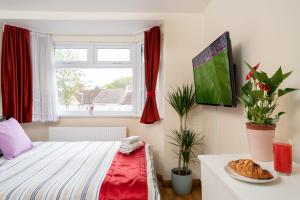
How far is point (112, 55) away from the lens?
366cm

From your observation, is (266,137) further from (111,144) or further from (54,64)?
(54,64)

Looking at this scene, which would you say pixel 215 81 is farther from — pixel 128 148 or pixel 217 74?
pixel 128 148

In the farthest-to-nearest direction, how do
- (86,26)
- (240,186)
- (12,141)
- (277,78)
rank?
1. (86,26)
2. (12,141)
3. (277,78)
4. (240,186)

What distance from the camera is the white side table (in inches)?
29.8

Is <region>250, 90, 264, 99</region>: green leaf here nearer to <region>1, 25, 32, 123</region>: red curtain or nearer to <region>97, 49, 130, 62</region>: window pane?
<region>97, 49, 130, 62</region>: window pane

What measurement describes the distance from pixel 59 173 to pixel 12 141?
3.14 feet

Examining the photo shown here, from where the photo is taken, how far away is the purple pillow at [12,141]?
90.6 inches

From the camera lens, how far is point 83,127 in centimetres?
344

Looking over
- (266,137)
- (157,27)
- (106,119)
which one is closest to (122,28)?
(157,27)

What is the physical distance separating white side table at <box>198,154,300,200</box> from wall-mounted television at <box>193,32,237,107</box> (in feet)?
2.34

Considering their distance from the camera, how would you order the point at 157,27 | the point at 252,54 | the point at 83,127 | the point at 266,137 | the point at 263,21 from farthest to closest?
the point at 83,127 < the point at 157,27 < the point at 252,54 < the point at 263,21 < the point at 266,137

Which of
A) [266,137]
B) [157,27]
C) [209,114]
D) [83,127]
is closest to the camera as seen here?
[266,137]

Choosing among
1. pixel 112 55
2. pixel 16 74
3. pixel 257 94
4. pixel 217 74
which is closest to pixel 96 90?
pixel 112 55

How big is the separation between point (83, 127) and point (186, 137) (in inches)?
71.4
